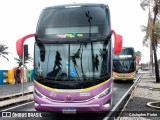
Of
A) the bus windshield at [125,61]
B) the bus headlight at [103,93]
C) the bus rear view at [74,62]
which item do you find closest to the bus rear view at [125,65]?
the bus windshield at [125,61]

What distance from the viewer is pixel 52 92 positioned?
30.6 feet

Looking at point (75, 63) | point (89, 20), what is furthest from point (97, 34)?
point (75, 63)

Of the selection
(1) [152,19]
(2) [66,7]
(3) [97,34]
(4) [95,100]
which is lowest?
(4) [95,100]

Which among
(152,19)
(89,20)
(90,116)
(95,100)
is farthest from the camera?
(152,19)

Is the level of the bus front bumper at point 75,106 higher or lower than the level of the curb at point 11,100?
higher

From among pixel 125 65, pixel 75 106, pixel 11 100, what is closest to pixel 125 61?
pixel 125 65

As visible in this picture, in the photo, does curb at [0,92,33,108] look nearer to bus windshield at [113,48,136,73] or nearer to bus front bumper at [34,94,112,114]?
bus front bumper at [34,94,112,114]

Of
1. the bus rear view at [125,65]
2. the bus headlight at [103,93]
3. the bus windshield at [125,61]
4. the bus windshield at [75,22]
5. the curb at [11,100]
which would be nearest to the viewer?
the bus headlight at [103,93]

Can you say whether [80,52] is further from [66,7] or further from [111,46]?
[66,7]

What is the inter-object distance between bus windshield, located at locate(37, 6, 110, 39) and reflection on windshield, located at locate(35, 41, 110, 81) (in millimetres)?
392

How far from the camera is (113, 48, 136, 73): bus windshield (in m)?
30.8

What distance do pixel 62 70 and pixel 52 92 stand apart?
0.79 m

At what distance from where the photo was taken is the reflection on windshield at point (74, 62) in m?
9.47

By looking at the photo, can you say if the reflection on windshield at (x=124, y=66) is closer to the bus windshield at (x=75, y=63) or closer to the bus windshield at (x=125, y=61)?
the bus windshield at (x=125, y=61)
